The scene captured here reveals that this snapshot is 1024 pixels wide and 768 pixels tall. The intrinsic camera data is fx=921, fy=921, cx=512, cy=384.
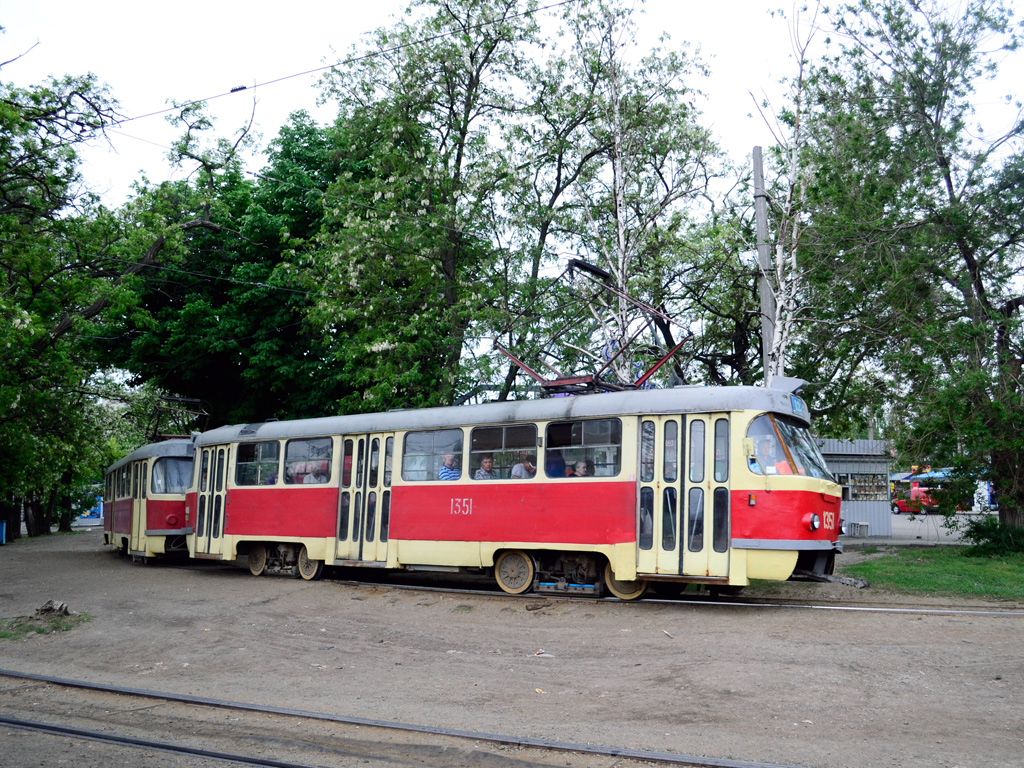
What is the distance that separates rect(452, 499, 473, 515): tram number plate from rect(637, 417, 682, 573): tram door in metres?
3.01

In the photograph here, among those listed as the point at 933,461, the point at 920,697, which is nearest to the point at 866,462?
the point at 933,461

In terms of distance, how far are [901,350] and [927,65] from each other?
598cm

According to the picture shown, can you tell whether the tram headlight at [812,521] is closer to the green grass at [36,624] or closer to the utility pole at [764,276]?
the utility pole at [764,276]

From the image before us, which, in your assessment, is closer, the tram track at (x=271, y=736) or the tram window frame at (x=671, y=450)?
the tram track at (x=271, y=736)

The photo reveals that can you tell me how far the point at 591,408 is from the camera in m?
13.5

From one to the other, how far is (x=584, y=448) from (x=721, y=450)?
6.89ft

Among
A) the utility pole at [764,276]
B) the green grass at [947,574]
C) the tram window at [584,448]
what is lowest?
the green grass at [947,574]

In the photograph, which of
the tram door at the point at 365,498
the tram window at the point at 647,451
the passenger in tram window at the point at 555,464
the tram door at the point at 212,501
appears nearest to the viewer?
the tram window at the point at 647,451

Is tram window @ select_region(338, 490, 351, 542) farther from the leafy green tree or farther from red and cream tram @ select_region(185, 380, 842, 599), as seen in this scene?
the leafy green tree


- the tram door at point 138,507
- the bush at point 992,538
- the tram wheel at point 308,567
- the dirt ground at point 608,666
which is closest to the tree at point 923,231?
the bush at point 992,538

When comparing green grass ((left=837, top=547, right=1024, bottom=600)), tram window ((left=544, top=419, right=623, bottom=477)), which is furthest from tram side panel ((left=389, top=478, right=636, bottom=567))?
green grass ((left=837, top=547, right=1024, bottom=600))

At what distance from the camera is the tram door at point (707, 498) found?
39.6 feet

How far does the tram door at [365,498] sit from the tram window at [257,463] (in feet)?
6.55

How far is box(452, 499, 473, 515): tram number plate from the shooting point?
14477mm
